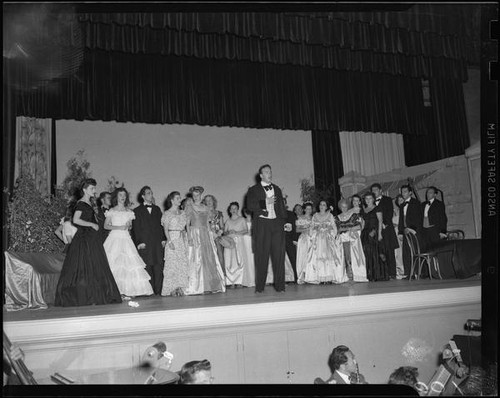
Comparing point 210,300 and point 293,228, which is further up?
point 293,228

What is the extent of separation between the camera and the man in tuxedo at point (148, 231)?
284 inches

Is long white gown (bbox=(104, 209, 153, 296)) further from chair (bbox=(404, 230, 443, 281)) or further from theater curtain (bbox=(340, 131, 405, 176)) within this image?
theater curtain (bbox=(340, 131, 405, 176))

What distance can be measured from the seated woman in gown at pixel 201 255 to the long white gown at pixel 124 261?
724 millimetres

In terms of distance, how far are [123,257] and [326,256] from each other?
3010 millimetres

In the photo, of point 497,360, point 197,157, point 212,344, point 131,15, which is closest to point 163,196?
point 197,157

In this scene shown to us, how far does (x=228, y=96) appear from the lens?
898 centimetres

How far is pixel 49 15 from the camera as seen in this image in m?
5.83

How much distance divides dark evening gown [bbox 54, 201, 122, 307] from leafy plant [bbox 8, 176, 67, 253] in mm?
1398

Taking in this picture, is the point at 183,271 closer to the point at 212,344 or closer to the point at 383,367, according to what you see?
the point at 212,344

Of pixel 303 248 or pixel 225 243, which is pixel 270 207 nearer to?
pixel 225 243

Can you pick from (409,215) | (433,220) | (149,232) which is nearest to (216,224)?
(149,232)

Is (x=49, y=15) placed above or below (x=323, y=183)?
above

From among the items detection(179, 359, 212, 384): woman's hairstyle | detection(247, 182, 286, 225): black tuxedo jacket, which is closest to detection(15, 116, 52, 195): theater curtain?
detection(247, 182, 286, 225): black tuxedo jacket

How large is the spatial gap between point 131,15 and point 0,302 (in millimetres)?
3756
